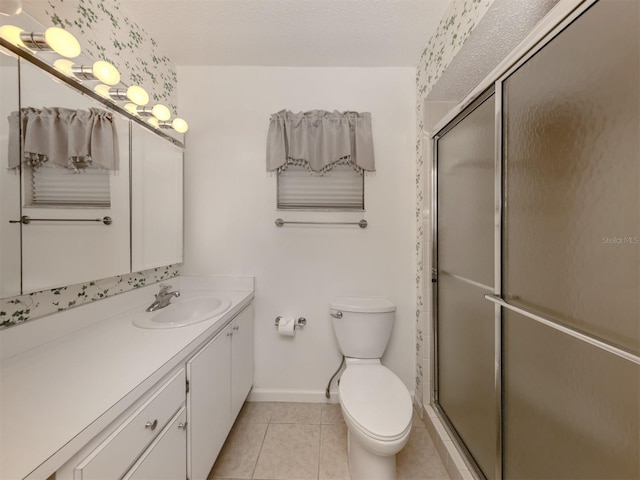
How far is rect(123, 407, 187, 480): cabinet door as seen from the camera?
0.72m

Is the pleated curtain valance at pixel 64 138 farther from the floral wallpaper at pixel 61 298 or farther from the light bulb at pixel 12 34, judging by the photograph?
the floral wallpaper at pixel 61 298

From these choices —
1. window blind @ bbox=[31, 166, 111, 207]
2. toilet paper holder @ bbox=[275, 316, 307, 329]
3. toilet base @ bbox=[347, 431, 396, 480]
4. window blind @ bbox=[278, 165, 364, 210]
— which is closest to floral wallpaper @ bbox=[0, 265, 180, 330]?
window blind @ bbox=[31, 166, 111, 207]

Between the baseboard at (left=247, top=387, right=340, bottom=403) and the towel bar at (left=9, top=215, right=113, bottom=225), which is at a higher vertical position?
the towel bar at (left=9, top=215, right=113, bottom=225)

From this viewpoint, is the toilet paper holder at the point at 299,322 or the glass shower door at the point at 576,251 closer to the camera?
the glass shower door at the point at 576,251

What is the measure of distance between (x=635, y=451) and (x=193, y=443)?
4.33ft

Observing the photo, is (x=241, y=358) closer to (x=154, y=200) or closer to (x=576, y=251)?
(x=154, y=200)

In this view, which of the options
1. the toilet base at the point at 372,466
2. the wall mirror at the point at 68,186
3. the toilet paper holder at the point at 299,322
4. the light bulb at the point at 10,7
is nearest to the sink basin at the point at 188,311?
the wall mirror at the point at 68,186

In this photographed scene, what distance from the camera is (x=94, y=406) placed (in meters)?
0.60

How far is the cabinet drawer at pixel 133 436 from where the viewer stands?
0.57 metres

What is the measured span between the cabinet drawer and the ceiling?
177cm

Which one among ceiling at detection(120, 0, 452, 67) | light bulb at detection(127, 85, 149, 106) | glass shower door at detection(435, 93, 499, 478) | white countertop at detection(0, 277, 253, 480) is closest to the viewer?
white countertop at detection(0, 277, 253, 480)

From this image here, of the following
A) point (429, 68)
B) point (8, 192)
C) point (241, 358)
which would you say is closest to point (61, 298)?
point (8, 192)

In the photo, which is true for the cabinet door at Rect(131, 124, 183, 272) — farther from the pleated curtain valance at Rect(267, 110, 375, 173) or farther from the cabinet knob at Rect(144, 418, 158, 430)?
the cabinet knob at Rect(144, 418, 158, 430)

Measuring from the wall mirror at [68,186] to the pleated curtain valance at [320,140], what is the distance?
723mm
